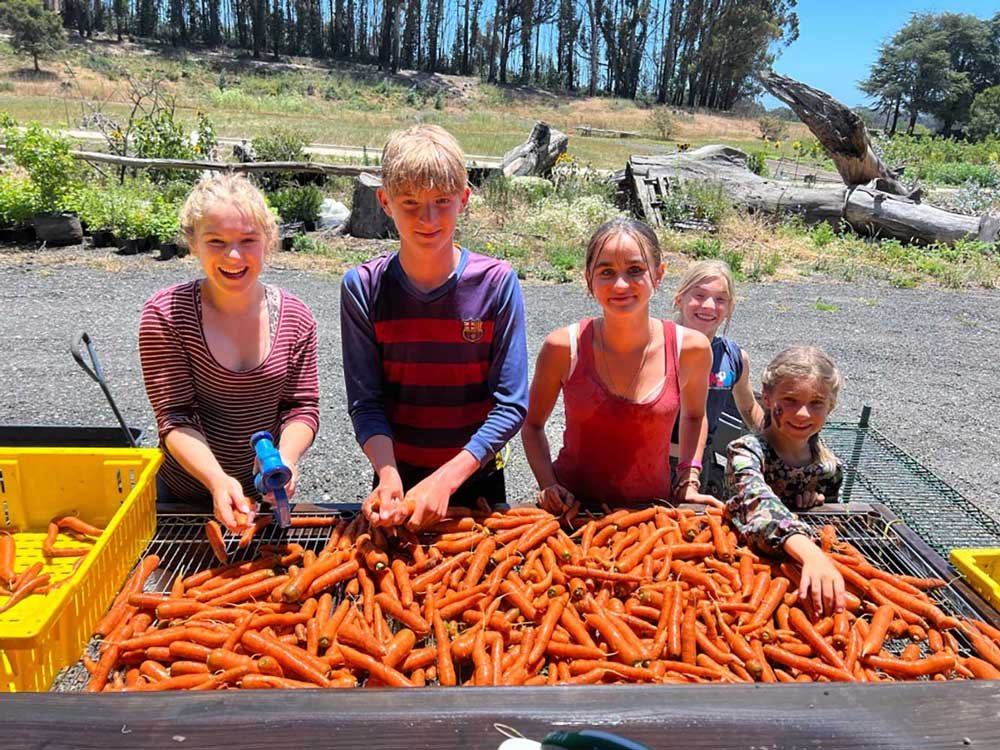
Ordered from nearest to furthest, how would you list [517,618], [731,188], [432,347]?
[517,618], [432,347], [731,188]

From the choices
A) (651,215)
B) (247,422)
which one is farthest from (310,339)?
(651,215)

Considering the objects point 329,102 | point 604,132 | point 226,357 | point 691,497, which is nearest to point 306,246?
point 226,357

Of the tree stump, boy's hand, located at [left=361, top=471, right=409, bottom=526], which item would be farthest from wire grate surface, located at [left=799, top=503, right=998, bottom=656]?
the tree stump

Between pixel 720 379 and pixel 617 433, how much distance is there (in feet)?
3.30

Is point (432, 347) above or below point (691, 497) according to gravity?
above

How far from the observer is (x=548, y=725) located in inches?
50.9

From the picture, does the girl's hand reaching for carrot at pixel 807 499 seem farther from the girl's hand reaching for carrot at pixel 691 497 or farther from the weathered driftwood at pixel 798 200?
the weathered driftwood at pixel 798 200

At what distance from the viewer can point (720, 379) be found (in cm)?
344

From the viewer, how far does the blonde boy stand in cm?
229

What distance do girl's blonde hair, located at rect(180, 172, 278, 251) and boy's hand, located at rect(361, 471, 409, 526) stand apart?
39.0 inches

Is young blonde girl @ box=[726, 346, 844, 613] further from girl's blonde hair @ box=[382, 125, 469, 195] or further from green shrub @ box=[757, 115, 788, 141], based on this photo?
green shrub @ box=[757, 115, 788, 141]

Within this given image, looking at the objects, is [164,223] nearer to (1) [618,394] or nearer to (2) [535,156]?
(2) [535,156]

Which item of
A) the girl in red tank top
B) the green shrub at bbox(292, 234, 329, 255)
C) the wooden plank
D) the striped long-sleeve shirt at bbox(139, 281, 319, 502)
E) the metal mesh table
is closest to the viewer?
the wooden plank

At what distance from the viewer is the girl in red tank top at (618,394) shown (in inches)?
105
